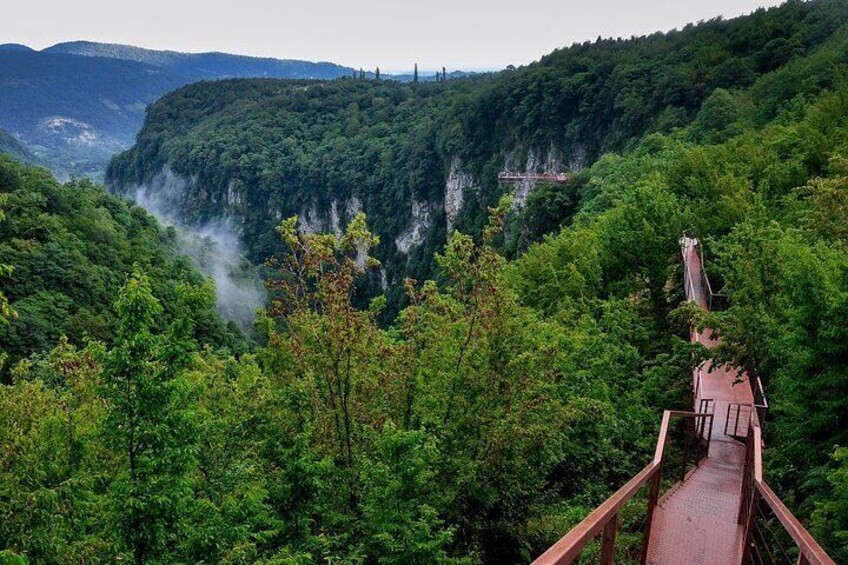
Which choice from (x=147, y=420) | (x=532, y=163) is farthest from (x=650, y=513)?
(x=532, y=163)

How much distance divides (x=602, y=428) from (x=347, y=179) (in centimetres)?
11244

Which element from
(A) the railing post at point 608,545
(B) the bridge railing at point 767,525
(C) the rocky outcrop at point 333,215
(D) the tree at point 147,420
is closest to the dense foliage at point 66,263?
(D) the tree at point 147,420

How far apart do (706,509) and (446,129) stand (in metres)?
98.4

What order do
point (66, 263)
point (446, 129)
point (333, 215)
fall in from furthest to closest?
point (333, 215), point (446, 129), point (66, 263)

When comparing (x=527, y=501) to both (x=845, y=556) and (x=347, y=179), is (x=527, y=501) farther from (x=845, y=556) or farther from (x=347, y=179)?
(x=347, y=179)

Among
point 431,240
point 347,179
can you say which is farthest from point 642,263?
point 347,179

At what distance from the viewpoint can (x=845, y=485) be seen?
6410 millimetres

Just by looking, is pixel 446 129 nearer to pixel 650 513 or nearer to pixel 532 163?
pixel 532 163

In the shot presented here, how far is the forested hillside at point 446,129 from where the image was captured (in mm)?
62594

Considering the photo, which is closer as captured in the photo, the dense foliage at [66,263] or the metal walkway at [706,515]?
the metal walkway at [706,515]

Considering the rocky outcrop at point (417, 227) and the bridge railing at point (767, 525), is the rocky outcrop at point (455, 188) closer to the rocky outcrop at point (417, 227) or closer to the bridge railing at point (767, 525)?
the rocky outcrop at point (417, 227)

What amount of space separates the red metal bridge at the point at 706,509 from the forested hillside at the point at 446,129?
108 feet

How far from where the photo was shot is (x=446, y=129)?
102500mm

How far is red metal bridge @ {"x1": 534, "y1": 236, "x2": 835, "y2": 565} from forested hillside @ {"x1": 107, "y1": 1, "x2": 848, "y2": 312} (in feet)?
108
